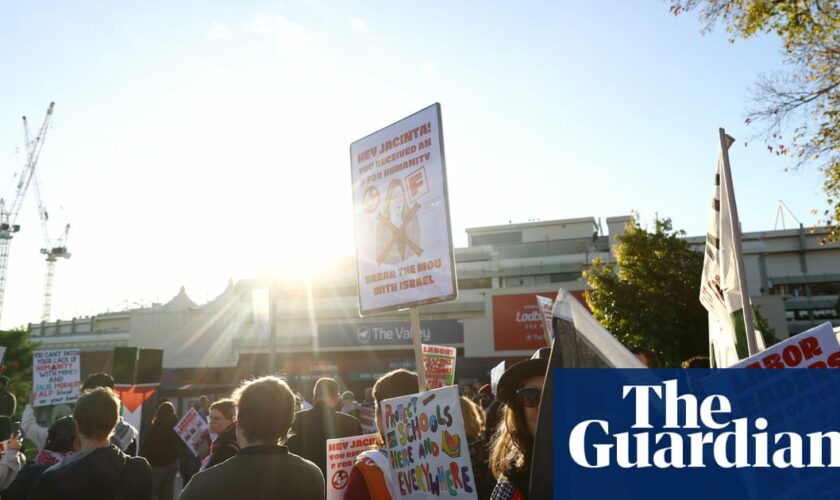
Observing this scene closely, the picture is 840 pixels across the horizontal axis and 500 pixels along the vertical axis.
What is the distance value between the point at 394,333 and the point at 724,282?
95.8 feet

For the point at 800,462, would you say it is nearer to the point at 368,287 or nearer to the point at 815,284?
the point at 368,287

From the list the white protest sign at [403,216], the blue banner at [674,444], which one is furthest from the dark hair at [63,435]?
the blue banner at [674,444]

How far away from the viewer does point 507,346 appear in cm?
3120

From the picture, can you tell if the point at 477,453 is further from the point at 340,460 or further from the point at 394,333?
the point at 394,333

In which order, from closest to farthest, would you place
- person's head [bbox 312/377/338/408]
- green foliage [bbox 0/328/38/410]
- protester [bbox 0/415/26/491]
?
protester [bbox 0/415/26/491] < person's head [bbox 312/377/338/408] < green foliage [bbox 0/328/38/410]

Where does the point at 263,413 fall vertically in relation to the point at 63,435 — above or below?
above

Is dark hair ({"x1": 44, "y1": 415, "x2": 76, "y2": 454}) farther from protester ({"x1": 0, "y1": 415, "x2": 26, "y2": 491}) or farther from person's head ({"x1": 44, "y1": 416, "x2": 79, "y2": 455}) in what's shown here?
protester ({"x1": 0, "y1": 415, "x2": 26, "y2": 491})

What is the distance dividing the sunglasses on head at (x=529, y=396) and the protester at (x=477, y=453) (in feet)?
1.71

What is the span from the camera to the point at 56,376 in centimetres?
1150

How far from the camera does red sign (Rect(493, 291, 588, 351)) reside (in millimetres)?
31156

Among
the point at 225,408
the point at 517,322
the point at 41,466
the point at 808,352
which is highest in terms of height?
the point at 517,322

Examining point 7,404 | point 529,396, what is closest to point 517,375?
point 529,396

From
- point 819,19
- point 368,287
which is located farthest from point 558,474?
point 819,19

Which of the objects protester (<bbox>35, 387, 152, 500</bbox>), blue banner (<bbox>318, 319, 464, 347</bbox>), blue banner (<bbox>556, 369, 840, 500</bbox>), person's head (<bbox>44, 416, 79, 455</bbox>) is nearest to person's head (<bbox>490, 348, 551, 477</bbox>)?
blue banner (<bbox>556, 369, 840, 500</bbox>)
